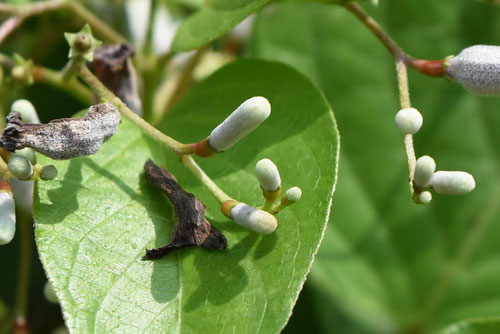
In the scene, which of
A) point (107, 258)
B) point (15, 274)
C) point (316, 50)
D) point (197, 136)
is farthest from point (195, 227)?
point (15, 274)

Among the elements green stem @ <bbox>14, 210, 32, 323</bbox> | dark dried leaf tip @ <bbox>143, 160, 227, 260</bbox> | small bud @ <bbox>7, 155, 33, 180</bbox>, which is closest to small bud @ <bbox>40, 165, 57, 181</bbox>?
small bud @ <bbox>7, 155, 33, 180</bbox>

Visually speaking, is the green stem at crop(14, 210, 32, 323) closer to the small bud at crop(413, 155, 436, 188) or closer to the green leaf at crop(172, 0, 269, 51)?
the green leaf at crop(172, 0, 269, 51)

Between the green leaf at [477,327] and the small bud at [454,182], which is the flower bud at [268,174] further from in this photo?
the green leaf at [477,327]

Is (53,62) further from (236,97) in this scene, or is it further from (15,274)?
(236,97)


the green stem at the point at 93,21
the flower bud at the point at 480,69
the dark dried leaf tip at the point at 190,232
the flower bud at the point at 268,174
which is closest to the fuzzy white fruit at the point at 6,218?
the dark dried leaf tip at the point at 190,232

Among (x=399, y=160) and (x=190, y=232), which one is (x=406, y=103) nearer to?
(x=190, y=232)

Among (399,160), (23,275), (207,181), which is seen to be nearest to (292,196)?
(207,181)

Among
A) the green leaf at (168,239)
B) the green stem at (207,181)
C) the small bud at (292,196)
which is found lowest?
the green leaf at (168,239)
